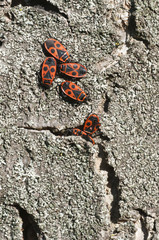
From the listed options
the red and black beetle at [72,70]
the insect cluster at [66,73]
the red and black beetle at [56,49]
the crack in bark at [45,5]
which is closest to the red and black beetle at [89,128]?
the insect cluster at [66,73]

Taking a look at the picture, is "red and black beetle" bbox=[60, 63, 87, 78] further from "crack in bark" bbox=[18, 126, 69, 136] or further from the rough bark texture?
"crack in bark" bbox=[18, 126, 69, 136]

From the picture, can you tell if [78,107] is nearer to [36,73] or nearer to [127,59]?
[36,73]

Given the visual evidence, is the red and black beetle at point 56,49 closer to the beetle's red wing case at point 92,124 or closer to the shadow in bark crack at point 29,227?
the beetle's red wing case at point 92,124

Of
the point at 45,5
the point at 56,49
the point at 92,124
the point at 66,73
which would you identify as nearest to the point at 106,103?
the point at 92,124

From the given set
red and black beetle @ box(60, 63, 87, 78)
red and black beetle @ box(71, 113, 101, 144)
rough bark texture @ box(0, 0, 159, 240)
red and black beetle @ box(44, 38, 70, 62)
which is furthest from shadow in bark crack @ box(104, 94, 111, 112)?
red and black beetle @ box(44, 38, 70, 62)

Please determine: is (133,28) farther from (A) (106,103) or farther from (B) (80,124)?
(B) (80,124)

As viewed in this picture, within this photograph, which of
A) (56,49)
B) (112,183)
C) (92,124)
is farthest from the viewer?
(112,183)

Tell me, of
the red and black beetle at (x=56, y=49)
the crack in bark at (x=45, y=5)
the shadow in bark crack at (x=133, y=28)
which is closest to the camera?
the red and black beetle at (x=56, y=49)
